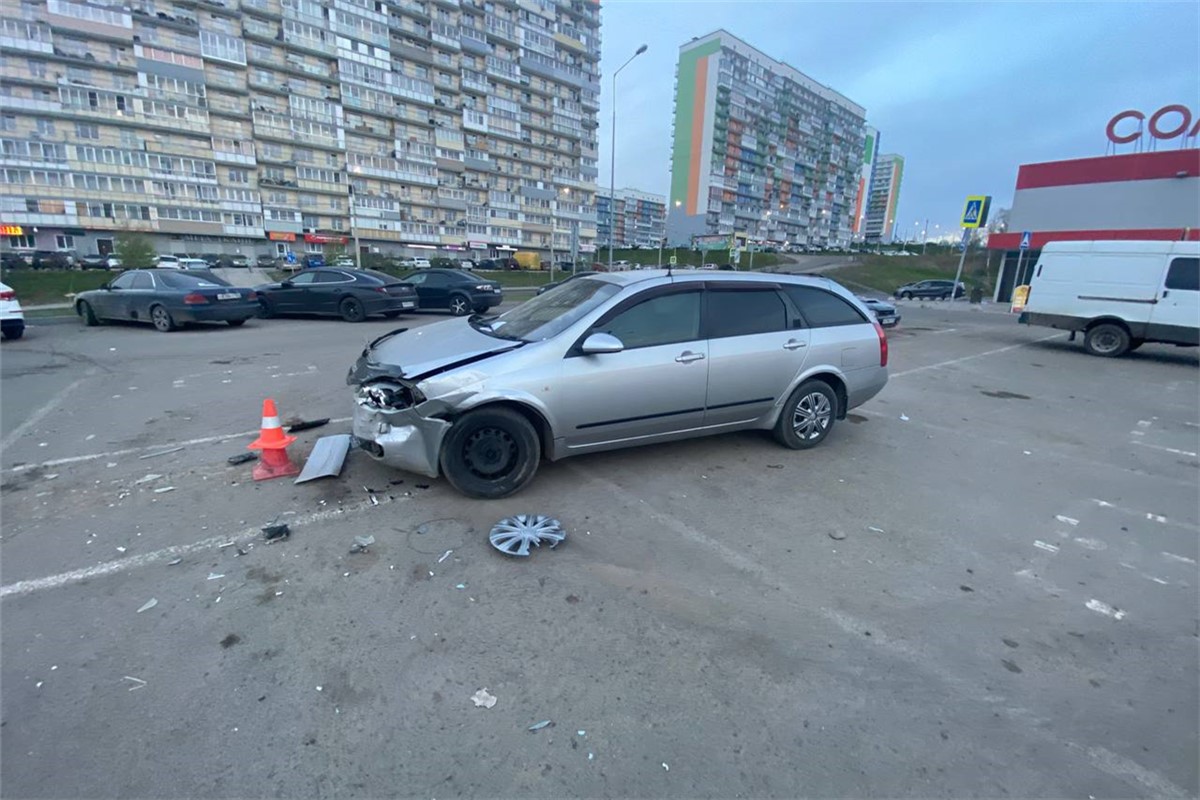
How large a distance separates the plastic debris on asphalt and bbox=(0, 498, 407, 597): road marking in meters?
1.08

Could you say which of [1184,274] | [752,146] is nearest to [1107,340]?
[1184,274]

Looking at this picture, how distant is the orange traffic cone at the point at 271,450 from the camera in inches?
167

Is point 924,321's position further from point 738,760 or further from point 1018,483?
point 738,760

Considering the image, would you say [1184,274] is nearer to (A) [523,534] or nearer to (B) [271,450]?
(A) [523,534]

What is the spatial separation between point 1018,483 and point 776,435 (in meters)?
2.07

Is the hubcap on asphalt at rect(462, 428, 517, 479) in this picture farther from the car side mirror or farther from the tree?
the tree

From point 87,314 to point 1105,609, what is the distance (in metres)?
18.1

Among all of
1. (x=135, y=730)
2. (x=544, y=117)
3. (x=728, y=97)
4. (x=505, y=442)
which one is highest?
(x=728, y=97)

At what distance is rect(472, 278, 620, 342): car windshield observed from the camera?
4.30 metres

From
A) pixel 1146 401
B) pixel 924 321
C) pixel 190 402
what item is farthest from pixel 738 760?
pixel 924 321

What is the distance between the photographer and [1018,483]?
4.74 m

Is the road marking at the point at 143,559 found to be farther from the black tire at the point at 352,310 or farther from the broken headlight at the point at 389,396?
the black tire at the point at 352,310

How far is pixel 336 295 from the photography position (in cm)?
1440

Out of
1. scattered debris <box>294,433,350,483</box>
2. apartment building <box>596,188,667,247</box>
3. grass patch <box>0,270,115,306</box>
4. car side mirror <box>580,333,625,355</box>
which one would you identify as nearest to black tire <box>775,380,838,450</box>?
car side mirror <box>580,333,625,355</box>
